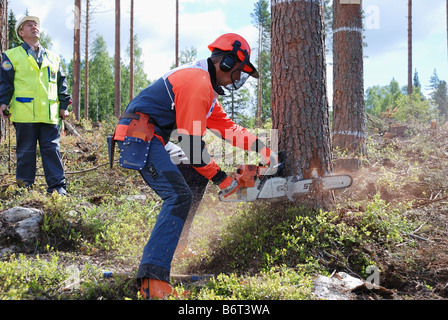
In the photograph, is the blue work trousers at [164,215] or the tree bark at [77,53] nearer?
the blue work trousers at [164,215]

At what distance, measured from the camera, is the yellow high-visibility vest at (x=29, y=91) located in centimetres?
447

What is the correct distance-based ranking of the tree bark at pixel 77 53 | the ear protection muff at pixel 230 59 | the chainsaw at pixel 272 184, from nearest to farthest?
the ear protection muff at pixel 230 59 < the chainsaw at pixel 272 184 < the tree bark at pixel 77 53

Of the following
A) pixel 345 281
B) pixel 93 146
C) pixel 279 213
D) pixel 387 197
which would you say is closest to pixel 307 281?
pixel 345 281

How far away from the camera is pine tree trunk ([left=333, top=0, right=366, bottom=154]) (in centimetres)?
614

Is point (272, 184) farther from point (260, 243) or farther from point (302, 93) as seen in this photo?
point (302, 93)

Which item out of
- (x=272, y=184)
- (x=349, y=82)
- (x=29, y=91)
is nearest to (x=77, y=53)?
(x=29, y=91)

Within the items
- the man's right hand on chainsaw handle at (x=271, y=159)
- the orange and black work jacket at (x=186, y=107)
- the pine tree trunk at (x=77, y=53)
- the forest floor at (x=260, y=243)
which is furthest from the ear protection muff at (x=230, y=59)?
the pine tree trunk at (x=77, y=53)

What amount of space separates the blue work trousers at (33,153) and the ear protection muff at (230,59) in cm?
284

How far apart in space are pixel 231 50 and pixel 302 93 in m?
0.88

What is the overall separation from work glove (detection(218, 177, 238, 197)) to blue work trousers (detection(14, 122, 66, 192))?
2.64 m

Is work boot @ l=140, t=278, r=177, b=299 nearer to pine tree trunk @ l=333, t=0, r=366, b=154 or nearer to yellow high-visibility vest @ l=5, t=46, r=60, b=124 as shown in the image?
yellow high-visibility vest @ l=5, t=46, r=60, b=124

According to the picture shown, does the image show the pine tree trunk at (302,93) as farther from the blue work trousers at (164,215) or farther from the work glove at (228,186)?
the blue work trousers at (164,215)

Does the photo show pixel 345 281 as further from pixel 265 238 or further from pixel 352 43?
pixel 352 43

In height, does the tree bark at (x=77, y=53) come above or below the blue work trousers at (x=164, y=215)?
above
